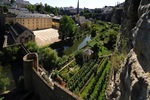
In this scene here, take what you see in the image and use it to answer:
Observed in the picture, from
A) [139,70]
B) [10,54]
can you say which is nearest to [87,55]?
[10,54]

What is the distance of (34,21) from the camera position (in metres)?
58.8

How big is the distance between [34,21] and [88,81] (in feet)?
136

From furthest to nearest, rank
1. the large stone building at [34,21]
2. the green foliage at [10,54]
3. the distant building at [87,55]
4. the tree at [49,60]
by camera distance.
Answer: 1. the large stone building at [34,21]
2. the distant building at [87,55]
3. the green foliage at [10,54]
4. the tree at [49,60]

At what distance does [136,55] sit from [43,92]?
1231 centimetres

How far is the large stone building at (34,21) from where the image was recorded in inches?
2126

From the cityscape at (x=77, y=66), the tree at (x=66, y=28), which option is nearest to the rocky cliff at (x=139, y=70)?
the cityscape at (x=77, y=66)

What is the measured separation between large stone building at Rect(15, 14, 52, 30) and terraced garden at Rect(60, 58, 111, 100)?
3219 centimetres

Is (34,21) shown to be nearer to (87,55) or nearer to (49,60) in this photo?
(87,55)

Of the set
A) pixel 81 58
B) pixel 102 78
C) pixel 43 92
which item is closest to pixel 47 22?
pixel 81 58

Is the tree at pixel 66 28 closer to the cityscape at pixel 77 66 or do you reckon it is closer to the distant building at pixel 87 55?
the cityscape at pixel 77 66

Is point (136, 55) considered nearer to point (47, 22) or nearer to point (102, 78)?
point (102, 78)

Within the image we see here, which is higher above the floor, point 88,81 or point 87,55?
point 87,55

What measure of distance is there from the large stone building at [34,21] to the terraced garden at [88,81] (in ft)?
106

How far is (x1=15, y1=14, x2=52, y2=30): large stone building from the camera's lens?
5401cm
